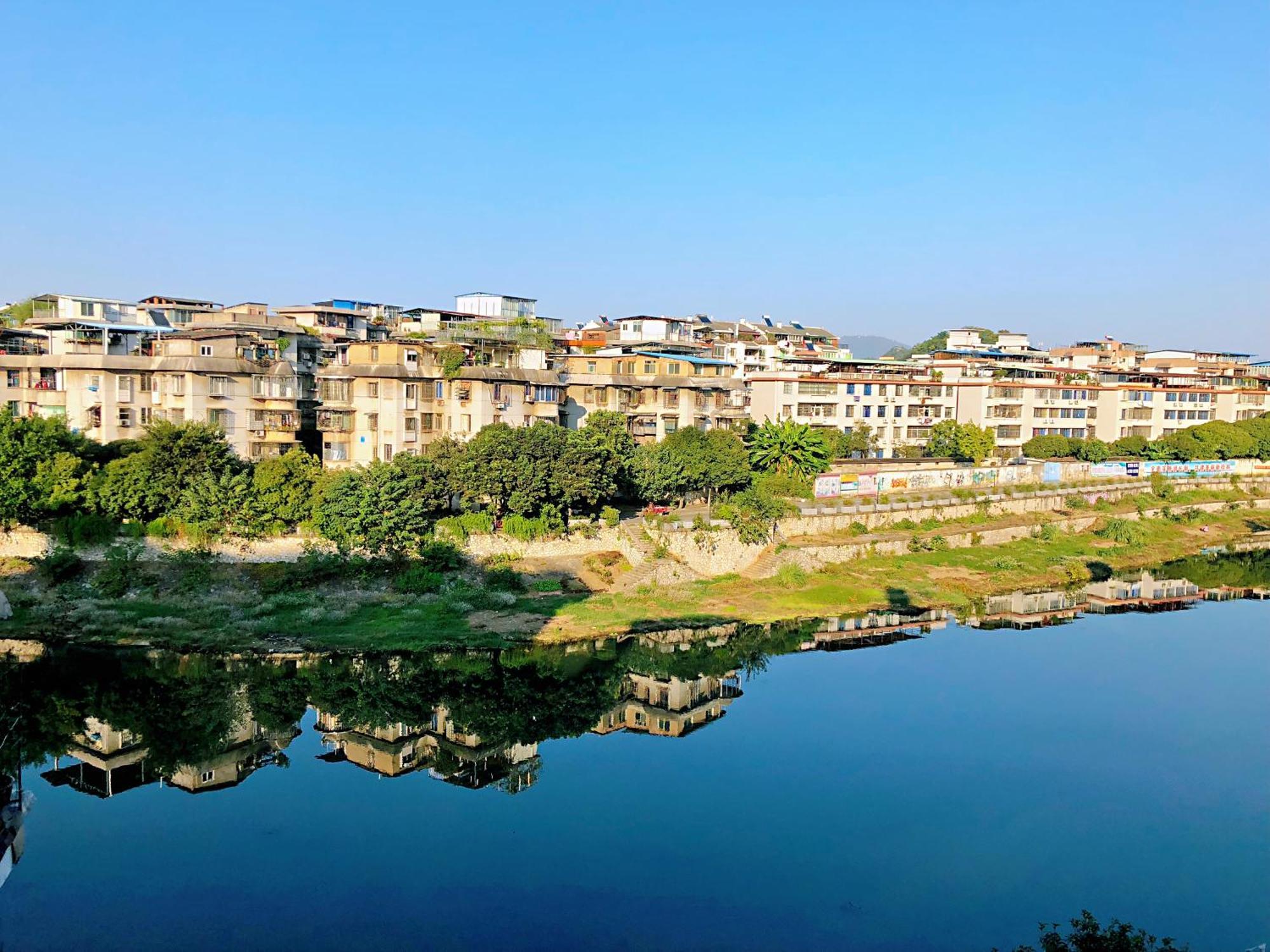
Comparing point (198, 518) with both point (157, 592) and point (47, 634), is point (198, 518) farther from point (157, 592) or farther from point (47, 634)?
point (47, 634)

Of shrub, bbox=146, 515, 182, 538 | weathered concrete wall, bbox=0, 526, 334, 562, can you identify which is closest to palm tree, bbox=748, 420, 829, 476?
weathered concrete wall, bbox=0, 526, 334, 562

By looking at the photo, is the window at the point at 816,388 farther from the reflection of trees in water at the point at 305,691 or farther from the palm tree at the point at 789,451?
the reflection of trees in water at the point at 305,691

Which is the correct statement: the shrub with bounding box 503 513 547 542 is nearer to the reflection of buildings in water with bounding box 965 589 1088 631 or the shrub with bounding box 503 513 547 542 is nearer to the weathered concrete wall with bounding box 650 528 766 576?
the weathered concrete wall with bounding box 650 528 766 576

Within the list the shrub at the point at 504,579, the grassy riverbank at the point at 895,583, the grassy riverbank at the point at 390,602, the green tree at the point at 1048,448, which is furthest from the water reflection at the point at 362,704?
the green tree at the point at 1048,448

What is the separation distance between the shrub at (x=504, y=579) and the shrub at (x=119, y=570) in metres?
11.0

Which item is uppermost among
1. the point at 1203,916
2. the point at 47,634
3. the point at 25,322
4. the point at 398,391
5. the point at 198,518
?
the point at 25,322

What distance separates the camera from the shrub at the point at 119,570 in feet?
107

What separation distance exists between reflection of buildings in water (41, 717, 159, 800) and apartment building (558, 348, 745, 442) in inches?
1038

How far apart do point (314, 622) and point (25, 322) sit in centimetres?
2777

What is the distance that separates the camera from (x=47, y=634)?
29359 mm

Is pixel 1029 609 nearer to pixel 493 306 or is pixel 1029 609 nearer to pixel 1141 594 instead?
pixel 1141 594

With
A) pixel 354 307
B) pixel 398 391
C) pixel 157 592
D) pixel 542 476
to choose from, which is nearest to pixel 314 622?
pixel 157 592

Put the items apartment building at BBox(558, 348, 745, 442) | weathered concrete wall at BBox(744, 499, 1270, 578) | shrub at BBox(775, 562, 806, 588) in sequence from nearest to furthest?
1. shrub at BBox(775, 562, 806, 588)
2. weathered concrete wall at BBox(744, 499, 1270, 578)
3. apartment building at BBox(558, 348, 745, 442)

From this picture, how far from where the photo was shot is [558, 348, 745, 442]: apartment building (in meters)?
48.0
